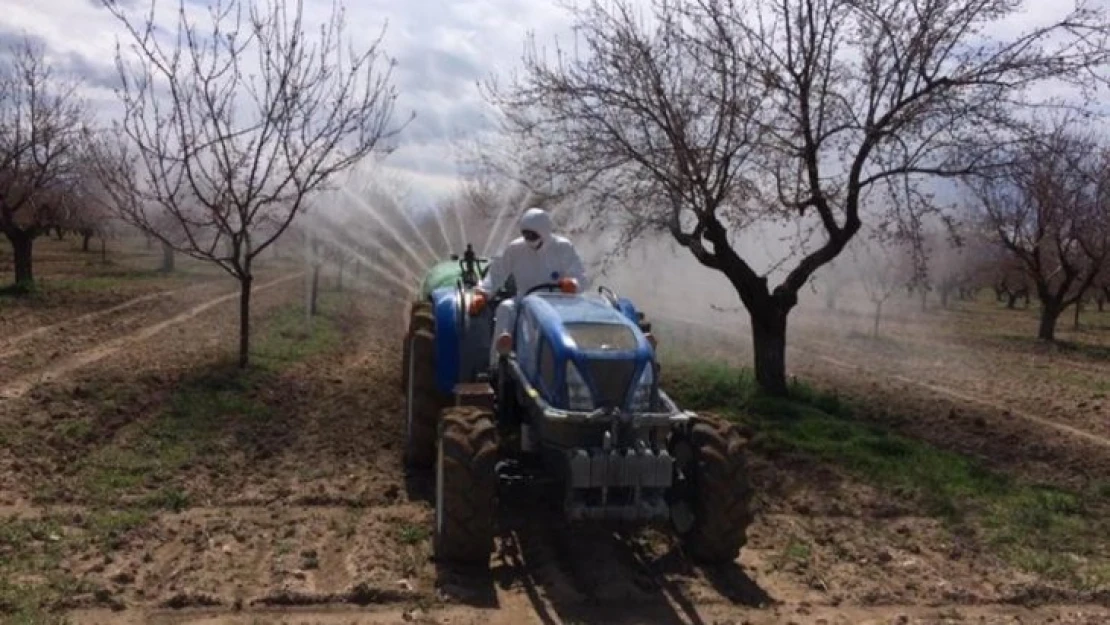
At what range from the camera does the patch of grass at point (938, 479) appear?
7.65 m

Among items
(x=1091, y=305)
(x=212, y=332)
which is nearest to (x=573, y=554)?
(x=212, y=332)

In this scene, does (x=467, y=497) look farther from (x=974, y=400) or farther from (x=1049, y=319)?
(x=1049, y=319)

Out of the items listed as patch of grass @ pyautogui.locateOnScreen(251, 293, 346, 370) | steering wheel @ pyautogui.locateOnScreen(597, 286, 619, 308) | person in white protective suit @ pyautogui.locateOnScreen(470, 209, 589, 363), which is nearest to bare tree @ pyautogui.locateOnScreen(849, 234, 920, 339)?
patch of grass @ pyautogui.locateOnScreen(251, 293, 346, 370)

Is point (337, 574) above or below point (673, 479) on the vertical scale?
below

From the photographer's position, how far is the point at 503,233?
26891mm

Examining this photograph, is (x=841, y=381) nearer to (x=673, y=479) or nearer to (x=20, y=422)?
(x=673, y=479)

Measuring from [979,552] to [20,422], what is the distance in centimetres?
834

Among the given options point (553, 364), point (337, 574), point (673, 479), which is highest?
point (553, 364)

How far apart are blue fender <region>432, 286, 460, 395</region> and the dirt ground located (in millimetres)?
887

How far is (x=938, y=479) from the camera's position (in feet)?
31.0

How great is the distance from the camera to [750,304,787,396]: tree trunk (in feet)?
43.4

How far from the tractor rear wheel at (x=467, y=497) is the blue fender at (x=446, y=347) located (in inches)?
85.2

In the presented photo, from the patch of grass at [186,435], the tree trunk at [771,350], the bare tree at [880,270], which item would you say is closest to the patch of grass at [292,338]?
the patch of grass at [186,435]

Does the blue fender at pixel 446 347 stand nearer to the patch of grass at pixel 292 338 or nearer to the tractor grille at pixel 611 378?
the tractor grille at pixel 611 378
